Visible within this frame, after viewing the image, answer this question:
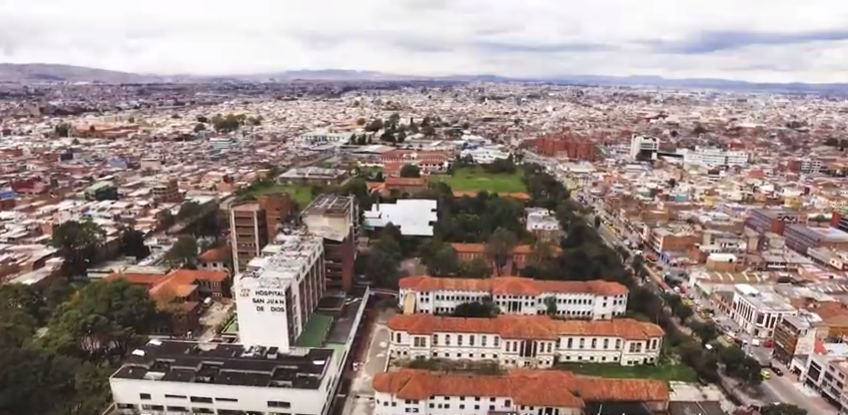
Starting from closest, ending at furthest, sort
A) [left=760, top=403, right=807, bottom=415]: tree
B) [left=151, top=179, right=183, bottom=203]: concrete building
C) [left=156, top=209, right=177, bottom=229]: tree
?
[left=760, top=403, right=807, bottom=415]: tree < [left=156, top=209, right=177, bottom=229]: tree < [left=151, top=179, right=183, bottom=203]: concrete building

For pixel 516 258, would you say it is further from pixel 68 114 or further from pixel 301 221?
pixel 68 114

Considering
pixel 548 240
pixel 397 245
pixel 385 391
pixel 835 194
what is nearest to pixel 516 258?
pixel 548 240

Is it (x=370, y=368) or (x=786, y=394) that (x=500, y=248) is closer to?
(x=370, y=368)

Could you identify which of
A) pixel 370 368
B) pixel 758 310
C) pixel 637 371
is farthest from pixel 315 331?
pixel 758 310

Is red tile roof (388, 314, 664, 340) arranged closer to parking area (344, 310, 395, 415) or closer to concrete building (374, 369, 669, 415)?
parking area (344, 310, 395, 415)

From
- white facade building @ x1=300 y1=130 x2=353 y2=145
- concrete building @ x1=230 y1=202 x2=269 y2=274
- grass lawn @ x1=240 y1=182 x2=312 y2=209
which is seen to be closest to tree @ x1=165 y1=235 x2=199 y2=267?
concrete building @ x1=230 y1=202 x2=269 y2=274

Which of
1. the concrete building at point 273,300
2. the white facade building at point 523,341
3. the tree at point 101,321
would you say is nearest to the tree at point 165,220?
the tree at point 101,321
